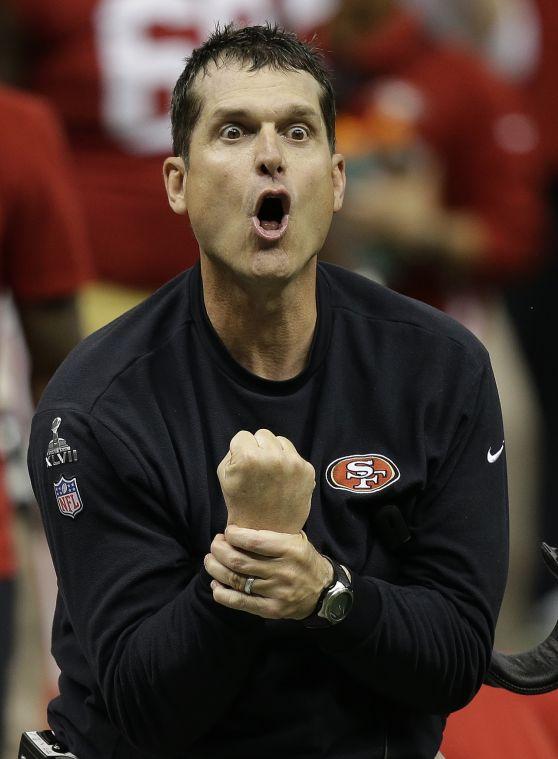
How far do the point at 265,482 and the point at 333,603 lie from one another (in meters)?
0.20

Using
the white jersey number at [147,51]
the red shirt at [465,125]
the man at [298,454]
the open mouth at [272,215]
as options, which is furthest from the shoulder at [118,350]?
the red shirt at [465,125]

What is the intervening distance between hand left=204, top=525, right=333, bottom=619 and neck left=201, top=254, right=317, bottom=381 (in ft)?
1.21

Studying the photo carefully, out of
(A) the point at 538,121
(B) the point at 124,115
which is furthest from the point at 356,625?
(A) the point at 538,121

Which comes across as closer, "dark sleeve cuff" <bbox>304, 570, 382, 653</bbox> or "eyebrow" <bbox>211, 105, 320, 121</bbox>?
"dark sleeve cuff" <bbox>304, 570, 382, 653</bbox>

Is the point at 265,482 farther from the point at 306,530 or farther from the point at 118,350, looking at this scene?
the point at 118,350

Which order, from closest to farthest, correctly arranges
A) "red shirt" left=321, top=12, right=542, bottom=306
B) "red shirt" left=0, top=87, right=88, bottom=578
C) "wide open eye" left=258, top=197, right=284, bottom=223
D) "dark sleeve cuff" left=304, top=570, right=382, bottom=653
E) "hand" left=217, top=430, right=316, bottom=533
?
"hand" left=217, top=430, right=316, bottom=533
"dark sleeve cuff" left=304, top=570, right=382, bottom=653
"wide open eye" left=258, top=197, right=284, bottom=223
"red shirt" left=0, top=87, right=88, bottom=578
"red shirt" left=321, top=12, right=542, bottom=306

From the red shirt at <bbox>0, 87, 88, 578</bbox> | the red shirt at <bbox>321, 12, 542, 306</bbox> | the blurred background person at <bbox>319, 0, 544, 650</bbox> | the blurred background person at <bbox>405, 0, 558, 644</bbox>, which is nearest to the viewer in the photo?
the red shirt at <bbox>0, 87, 88, 578</bbox>

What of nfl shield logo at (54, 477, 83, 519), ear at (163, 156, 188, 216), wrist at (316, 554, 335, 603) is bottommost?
wrist at (316, 554, 335, 603)

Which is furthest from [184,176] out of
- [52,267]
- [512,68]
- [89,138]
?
[512,68]

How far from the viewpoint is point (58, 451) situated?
2.44 metres

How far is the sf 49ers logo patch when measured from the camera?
247 cm

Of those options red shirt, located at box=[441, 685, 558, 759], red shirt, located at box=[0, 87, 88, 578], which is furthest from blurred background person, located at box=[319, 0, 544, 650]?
red shirt, located at box=[441, 685, 558, 759]

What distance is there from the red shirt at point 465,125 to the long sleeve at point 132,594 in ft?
9.93

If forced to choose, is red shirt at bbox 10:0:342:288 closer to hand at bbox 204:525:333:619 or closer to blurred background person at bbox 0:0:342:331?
blurred background person at bbox 0:0:342:331
